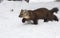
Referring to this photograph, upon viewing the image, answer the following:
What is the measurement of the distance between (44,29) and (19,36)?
404 millimetres

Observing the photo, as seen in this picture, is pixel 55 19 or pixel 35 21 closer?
pixel 35 21

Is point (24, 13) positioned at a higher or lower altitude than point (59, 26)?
higher

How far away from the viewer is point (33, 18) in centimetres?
240

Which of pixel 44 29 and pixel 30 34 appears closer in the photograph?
pixel 30 34

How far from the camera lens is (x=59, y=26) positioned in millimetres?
2381

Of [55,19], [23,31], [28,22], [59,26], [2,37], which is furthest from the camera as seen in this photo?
[55,19]

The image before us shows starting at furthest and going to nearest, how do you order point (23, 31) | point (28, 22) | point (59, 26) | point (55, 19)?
point (55, 19) < point (28, 22) < point (59, 26) < point (23, 31)

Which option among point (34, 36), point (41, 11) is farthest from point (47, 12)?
point (34, 36)

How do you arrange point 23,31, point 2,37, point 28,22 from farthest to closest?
point 28,22, point 23,31, point 2,37

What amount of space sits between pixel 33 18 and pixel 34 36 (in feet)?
1.75

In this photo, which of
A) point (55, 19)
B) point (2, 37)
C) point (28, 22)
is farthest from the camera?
point (55, 19)

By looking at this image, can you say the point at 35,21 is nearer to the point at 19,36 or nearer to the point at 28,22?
the point at 28,22

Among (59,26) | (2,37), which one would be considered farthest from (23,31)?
(59,26)

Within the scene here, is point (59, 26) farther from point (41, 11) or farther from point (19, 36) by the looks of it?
point (19, 36)
